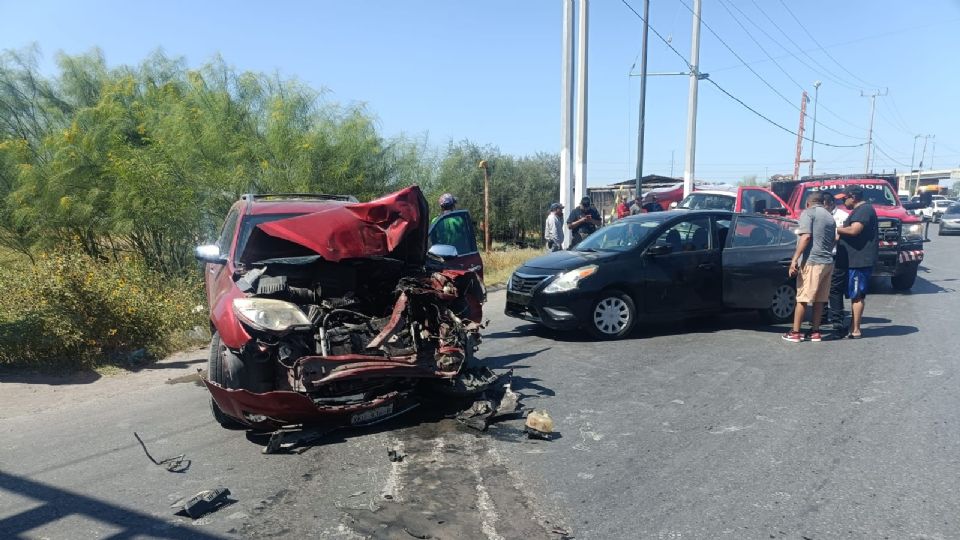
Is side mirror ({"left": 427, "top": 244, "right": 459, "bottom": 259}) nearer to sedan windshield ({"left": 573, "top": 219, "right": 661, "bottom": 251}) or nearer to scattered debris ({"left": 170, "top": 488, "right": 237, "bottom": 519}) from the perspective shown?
sedan windshield ({"left": 573, "top": 219, "right": 661, "bottom": 251})

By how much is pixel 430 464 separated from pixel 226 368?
1.69 metres

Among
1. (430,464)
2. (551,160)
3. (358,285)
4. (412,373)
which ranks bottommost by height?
(430,464)

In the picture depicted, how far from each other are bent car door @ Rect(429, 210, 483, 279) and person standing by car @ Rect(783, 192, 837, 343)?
13.0 feet

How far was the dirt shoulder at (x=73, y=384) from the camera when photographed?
243 inches

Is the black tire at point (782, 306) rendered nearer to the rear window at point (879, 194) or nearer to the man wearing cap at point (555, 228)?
the man wearing cap at point (555, 228)

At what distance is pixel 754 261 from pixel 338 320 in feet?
19.5

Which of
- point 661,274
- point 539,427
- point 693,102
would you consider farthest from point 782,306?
point 693,102

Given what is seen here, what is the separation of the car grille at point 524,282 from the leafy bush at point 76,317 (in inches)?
173

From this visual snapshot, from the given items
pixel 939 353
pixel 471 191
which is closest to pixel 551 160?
pixel 471 191

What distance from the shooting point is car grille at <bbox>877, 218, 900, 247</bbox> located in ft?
37.8

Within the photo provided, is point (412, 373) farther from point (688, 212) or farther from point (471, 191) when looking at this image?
point (471, 191)

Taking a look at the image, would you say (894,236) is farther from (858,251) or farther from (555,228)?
(555,228)

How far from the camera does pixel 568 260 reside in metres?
8.48

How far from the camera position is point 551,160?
2889cm
